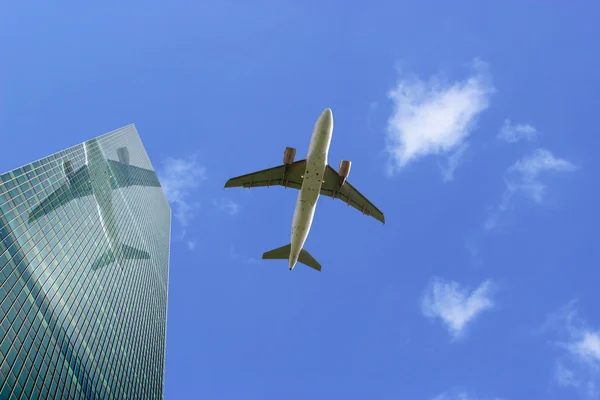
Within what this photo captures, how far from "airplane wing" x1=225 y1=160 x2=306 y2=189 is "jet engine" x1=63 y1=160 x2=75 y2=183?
123 feet

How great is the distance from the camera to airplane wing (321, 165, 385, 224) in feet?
142

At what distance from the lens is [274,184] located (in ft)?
146

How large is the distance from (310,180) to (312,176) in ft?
1.58

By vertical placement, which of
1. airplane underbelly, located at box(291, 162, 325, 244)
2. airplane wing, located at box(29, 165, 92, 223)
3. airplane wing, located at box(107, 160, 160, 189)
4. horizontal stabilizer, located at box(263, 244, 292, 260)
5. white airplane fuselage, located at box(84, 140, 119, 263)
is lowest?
airplane underbelly, located at box(291, 162, 325, 244)

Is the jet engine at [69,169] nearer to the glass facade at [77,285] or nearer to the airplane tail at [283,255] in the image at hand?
the glass facade at [77,285]

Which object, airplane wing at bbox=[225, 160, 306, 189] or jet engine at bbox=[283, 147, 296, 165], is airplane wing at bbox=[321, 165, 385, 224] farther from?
jet engine at bbox=[283, 147, 296, 165]

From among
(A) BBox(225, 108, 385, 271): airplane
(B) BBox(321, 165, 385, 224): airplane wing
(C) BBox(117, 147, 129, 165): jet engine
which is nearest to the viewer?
(A) BBox(225, 108, 385, 271): airplane

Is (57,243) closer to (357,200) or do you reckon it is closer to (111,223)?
(111,223)

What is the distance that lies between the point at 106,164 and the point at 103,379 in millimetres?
46801

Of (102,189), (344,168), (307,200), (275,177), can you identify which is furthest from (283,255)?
(102,189)

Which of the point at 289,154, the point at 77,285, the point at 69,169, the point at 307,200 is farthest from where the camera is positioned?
the point at 69,169

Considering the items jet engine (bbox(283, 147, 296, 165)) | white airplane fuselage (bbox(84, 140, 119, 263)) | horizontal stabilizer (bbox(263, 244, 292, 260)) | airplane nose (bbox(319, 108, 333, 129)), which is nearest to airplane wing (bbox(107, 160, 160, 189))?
white airplane fuselage (bbox(84, 140, 119, 263))

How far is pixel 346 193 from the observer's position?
44.5 m

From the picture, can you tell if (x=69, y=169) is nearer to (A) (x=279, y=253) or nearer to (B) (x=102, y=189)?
(B) (x=102, y=189)
